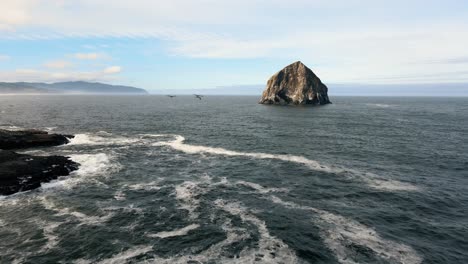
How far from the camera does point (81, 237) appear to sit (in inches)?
1056

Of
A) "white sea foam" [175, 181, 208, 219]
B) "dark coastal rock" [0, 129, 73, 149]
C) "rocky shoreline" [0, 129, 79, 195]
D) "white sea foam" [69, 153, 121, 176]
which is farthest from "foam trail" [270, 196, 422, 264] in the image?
"dark coastal rock" [0, 129, 73, 149]

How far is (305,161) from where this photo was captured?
174ft

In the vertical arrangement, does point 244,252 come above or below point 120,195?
below

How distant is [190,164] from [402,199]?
3208cm

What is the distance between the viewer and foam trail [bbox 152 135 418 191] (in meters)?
40.1

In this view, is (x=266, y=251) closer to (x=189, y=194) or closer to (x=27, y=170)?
(x=189, y=194)

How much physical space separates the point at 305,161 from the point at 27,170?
43.9 meters

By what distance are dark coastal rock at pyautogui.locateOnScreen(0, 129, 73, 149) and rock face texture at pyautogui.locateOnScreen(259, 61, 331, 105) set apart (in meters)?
145

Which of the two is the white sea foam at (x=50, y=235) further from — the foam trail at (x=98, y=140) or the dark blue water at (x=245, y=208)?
the foam trail at (x=98, y=140)

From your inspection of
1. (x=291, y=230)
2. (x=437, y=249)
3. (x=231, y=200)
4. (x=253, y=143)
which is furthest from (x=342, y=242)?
(x=253, y=143)

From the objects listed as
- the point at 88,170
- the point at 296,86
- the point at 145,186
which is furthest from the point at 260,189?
the point at 296,86

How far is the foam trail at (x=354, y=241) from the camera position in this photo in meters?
24.2

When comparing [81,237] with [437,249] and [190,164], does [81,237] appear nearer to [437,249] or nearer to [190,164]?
[190,164]

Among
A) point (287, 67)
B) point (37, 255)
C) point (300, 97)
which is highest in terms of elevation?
point (287, 67)
